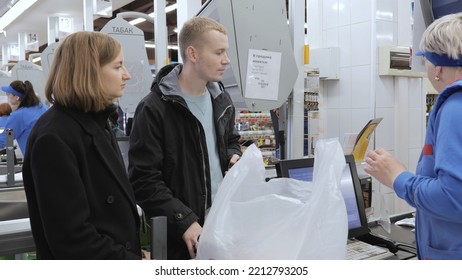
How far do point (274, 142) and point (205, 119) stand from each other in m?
1.17

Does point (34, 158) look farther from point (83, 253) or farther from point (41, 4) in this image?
point (41, 4)

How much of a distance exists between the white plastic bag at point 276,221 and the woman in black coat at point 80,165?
339mm

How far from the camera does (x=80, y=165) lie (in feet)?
4.13

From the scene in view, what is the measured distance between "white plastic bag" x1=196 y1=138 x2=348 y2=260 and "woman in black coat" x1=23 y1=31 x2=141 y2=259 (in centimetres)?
34

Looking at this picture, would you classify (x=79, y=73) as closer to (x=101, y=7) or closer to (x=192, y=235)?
(x=192, y=235)

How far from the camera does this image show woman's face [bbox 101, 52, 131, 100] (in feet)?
4.50

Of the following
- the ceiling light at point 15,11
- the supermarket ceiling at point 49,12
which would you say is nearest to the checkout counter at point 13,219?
the supermarket ceiling at point 49,12

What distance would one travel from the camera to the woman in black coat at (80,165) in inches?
47.1

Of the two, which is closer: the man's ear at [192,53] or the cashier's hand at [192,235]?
the cashier's hand at [192,235]

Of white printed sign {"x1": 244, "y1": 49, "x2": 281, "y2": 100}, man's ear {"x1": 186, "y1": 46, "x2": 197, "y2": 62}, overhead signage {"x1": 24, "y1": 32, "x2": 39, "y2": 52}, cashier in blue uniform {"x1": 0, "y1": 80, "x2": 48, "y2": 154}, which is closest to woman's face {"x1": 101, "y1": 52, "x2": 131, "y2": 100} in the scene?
man's ear {"x1": 186, "y1": 46, "x2": 197, "y2": 62}

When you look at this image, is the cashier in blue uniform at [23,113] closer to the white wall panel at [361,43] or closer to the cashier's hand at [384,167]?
the white wall panel at [361,43]

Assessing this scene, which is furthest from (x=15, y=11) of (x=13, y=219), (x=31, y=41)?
(x=13, y=219)

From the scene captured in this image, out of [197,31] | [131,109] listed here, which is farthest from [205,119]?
[131,109]

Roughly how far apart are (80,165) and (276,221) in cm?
60
